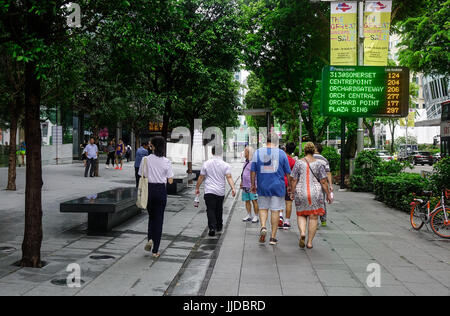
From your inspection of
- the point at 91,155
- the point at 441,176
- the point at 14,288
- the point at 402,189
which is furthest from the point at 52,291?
the point at 91,155

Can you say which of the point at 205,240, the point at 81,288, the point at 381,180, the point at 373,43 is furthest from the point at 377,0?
the point at 81,288

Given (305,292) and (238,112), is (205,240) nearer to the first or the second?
(305,292)

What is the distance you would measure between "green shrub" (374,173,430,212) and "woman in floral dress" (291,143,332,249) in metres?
4.98

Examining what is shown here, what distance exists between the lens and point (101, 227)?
850 cm

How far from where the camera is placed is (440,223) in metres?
8.76

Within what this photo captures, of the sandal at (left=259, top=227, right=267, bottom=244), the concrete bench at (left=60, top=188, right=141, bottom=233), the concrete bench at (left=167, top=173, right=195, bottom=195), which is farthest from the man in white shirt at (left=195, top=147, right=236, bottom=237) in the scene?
the concrete bench at (left=167, top=173, right=195, bottom=195)

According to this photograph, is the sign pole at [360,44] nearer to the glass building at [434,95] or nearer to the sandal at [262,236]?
the sandal at [262,236]

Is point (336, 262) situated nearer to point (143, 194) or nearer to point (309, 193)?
point (309, 193)

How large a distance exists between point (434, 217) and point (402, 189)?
11.6 feet

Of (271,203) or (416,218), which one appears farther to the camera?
(416,218)

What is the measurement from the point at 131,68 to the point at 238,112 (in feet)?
47.0

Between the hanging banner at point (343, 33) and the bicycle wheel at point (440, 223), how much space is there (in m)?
7.95

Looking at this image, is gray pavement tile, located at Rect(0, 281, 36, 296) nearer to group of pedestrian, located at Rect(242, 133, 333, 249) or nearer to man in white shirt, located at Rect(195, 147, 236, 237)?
group of pedestrian, located at Rect(242, 133, 333, 249)
